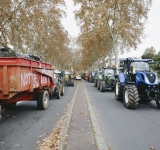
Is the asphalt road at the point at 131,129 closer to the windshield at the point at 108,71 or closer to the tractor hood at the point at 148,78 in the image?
the tractor hood at the point at 148,78

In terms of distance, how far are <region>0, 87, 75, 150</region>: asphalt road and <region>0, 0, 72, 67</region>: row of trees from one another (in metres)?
13.5

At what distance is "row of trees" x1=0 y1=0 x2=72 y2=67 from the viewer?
21328 millimetres

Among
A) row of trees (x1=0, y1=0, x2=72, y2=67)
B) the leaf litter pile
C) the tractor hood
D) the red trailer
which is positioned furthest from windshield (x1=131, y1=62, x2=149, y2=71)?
row of trees (x1=0, y1=0, x2=72, y2=67)

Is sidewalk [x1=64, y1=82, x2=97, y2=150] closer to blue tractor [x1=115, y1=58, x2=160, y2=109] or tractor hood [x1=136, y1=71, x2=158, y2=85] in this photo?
blue tractor [x1=115, y1=58, x2=160, y2=109]

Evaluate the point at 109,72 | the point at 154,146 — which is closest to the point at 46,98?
the point at 154,146

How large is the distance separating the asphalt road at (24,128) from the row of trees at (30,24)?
1347 centimetres

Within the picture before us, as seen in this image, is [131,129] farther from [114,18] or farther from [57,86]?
[114,18]

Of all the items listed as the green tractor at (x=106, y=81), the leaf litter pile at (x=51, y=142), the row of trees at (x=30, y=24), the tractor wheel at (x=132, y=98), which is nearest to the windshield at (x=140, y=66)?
the tractor wheel at (x=132, y=98)

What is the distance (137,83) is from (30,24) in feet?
65.6

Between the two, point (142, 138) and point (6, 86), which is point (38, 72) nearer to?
point (6, 86)

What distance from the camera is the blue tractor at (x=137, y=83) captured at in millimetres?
9172

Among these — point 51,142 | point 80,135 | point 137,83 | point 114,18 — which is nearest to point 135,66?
point 137,83

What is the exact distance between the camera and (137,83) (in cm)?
1011

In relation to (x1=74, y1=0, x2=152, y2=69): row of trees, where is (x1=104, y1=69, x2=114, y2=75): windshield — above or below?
below
